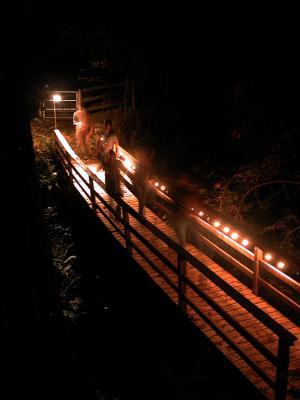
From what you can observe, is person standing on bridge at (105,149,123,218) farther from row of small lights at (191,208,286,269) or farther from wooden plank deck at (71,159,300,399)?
row of small lights at (191,208,286,269)

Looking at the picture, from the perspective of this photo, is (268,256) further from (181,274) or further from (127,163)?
(127,163)

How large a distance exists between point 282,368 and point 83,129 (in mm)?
11637

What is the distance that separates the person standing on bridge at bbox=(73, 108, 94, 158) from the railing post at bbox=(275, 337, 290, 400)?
11471 mm

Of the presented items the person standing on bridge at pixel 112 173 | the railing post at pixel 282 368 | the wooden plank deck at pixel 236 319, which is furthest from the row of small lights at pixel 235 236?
the person standing on bridge at pixel 112 173

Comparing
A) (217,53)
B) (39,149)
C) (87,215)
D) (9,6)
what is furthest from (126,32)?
(9,6)

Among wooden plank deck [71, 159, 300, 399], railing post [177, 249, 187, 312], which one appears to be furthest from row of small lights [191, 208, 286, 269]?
railing post [177, 249, 187, 312]

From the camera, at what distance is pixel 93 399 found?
4.94 metres

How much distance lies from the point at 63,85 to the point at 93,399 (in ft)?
71.1

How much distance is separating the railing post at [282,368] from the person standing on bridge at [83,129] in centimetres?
1147

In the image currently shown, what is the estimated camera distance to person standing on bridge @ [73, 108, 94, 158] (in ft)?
46.0

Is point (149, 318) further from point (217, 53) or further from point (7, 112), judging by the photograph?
point (217, 53)

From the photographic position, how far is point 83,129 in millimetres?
14180

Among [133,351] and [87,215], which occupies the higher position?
[87,215]

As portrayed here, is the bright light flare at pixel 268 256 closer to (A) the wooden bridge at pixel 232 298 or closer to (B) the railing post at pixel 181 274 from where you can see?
(A) the wooden bridge at pixel 232 298
